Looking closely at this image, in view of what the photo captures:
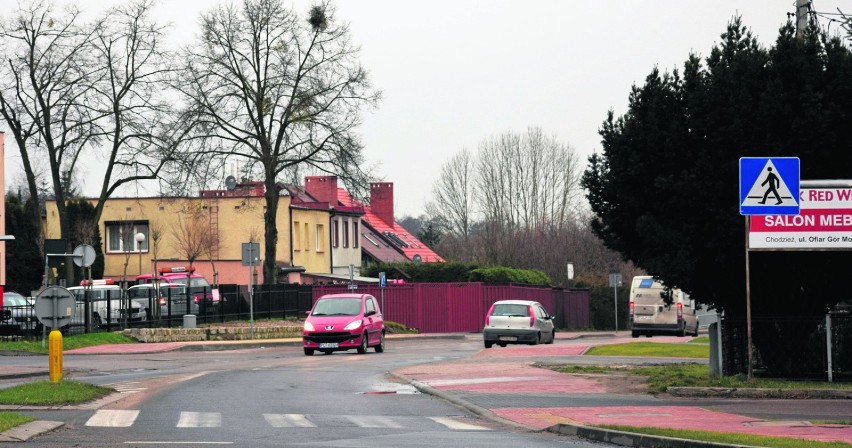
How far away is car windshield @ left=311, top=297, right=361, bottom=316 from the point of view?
35094 mm

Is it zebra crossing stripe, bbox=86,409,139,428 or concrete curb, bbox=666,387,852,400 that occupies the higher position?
zebra crossing stripe, bbox=86,409,139,428

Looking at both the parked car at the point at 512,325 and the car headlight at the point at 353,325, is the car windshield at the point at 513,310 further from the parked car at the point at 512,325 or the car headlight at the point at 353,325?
the car headlight at the point at 353,325

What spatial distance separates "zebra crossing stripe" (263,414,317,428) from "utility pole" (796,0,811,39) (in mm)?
10774

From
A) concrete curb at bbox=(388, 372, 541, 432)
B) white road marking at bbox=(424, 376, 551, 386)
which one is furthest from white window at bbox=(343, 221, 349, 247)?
white road marking at bbox=(424, 376, 551, 386)

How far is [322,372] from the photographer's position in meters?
26.9

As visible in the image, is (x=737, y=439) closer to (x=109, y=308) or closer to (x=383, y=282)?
(x=109, y=308)

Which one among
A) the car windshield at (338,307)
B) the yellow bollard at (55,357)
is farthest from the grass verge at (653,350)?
the yellow bollard at (55,357)

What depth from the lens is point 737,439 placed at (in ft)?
43.4

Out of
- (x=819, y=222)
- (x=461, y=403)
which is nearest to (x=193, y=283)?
(x=461, y=403)

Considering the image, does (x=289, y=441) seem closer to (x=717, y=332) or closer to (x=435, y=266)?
(x=717, y=332)

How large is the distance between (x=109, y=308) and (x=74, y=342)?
10.8 ft

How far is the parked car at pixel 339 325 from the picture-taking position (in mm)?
34594

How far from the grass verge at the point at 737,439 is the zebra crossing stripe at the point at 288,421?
3.67m

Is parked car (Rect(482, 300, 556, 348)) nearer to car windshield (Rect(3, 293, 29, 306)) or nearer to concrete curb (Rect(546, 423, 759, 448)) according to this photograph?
car windshield (Rect(3, 293, 29, 306))
